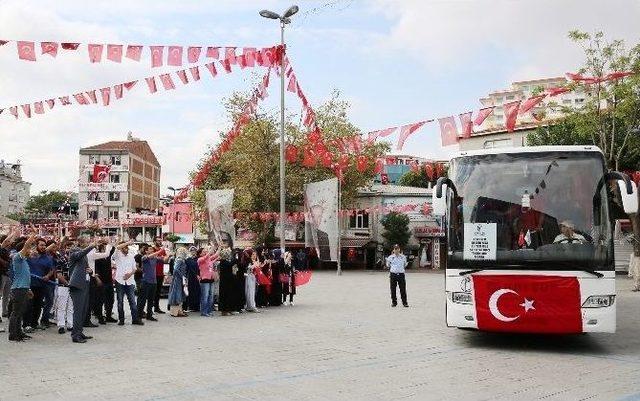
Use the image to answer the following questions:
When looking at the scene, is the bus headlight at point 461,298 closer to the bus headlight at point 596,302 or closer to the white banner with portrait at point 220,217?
the bus headlight at point 596,302

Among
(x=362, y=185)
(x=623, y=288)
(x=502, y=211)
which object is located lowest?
(x=623, y=288)

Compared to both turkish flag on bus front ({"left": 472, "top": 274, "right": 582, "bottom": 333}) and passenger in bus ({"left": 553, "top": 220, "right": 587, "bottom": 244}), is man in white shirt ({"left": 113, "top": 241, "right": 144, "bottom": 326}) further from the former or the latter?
passenger in bus ({"left": 553, "top": 220, "right": 587, "bottom": 244})

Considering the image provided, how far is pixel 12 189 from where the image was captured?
133750 mm

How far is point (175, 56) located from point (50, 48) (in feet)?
8.98

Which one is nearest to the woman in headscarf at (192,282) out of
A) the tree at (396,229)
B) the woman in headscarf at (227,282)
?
the woman in headscarf at (227,282)

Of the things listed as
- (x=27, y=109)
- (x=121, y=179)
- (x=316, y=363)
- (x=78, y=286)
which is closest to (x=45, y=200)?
(x=121, y=179)

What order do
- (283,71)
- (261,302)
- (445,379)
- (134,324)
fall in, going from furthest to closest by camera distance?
(283,71) → (261,302) → (134,324) → (445,379)

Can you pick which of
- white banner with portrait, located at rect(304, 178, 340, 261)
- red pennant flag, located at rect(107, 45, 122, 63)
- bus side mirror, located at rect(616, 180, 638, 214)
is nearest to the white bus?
bus side mirror, located at rect(616, 180, 638, 214)

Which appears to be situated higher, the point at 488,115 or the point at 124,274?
the point at 488,115

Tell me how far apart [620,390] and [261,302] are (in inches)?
462

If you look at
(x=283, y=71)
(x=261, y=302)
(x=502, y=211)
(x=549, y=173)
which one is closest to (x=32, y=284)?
(x=261, y=302)

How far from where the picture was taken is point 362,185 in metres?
49.2

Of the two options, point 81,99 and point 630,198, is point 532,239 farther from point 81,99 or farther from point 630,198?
point 81,99

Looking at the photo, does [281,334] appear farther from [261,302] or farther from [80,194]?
[80,194]
